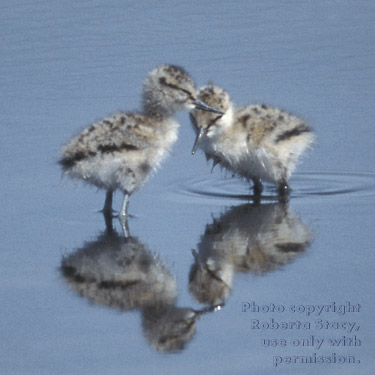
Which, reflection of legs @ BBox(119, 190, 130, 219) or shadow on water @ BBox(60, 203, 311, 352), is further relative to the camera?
reflection of legs @ BBox(119, 190, 130, 219)

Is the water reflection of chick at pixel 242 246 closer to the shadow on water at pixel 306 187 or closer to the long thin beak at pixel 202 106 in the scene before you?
the shadow on water at pixel 306 187

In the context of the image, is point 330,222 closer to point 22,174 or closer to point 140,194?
point 140,194

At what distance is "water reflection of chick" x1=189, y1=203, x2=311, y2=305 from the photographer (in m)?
6.02

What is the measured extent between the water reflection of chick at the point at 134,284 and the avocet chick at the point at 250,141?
150 centimetres

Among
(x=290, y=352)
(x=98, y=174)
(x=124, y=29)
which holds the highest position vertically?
(x=124, y=29)

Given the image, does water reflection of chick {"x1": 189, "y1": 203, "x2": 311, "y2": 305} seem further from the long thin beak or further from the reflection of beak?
the long thin beak

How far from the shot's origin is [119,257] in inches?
252

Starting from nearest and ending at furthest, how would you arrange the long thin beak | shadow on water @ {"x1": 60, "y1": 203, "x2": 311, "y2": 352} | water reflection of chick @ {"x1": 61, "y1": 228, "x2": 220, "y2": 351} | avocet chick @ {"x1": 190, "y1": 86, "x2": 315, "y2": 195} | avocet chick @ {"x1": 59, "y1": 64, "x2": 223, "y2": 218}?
water reflection of chick @ {"x1": 61, "y1": 228, "x2": 220, "y2": 351}, shadow on water @ {"x1": 60, "y1": 203, "x2": 311, "y2": 352}, avocet chick @ {"x1": 59, "y1": 64, "x2": 223, "y2": 218}, the long thin beak, avocet chick @ {"x1": 190, "y1": 86, "x2": 315, "y2": 195}

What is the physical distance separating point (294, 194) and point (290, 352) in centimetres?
259

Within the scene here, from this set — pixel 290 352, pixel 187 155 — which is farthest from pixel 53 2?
pixel 290 352

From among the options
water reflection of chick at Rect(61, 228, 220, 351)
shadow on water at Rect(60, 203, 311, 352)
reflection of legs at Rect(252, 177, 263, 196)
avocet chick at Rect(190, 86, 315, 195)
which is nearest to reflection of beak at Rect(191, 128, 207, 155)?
avocet chick at Rect(190, 86, 315, 195)

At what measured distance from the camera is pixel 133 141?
23.6 feet

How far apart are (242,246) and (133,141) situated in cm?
116

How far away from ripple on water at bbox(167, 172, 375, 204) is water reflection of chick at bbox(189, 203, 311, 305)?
1.11 ft
